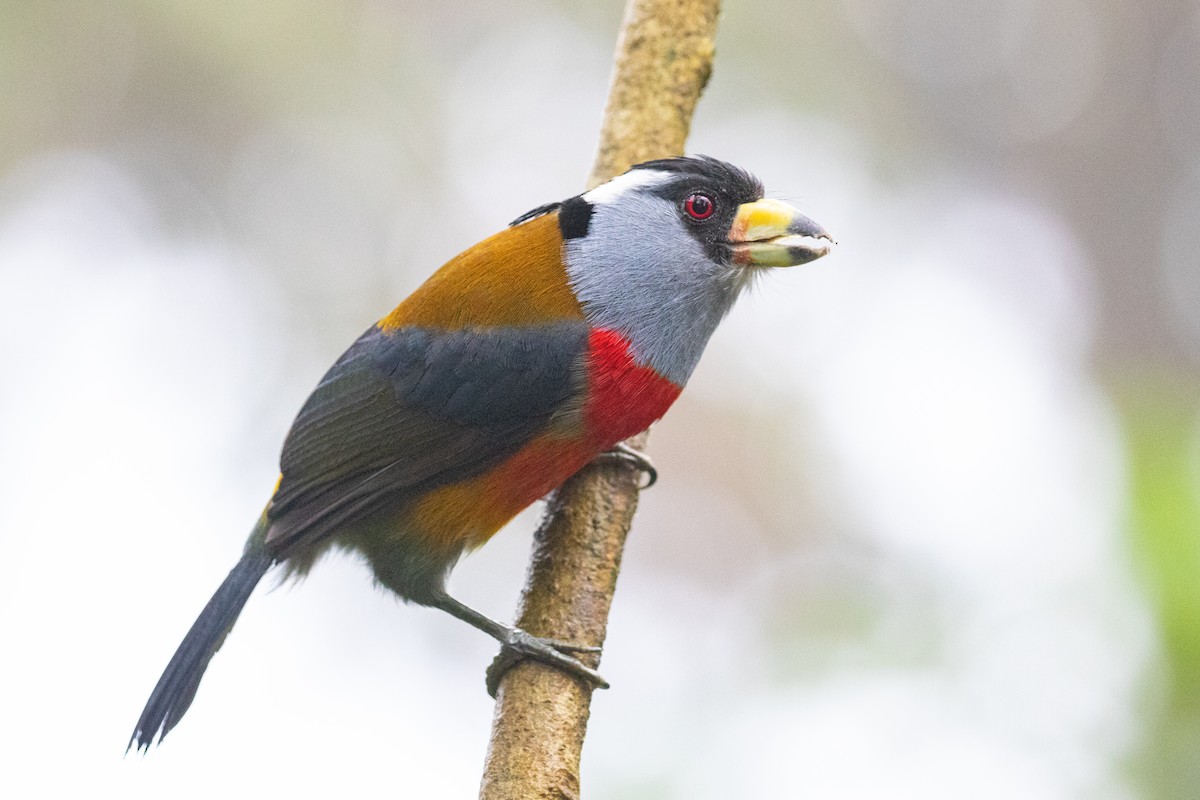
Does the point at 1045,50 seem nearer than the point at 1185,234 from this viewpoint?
No

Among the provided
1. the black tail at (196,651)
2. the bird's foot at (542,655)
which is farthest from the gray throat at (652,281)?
the black tail at (196,651)

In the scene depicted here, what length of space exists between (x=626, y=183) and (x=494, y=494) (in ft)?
2.78

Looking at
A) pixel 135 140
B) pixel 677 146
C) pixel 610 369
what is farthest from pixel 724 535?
pixel 135 140

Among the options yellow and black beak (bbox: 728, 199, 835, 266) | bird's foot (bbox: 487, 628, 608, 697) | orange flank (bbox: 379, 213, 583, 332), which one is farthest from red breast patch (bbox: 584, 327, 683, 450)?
bird's foot (bbox: 487, 628, 608, 697)

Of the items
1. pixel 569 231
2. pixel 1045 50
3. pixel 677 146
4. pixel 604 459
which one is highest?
pixel 1045 50

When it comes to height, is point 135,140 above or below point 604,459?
above

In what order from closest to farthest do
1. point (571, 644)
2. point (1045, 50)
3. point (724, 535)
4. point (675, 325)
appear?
1. point (571, 644)
2. point (675, 325)
3. point (724, 535)
4. point (1045, 50)

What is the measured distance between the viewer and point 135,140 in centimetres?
593

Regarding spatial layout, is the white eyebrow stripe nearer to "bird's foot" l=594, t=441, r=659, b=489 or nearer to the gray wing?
the gray wing

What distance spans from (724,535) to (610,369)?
120 inches

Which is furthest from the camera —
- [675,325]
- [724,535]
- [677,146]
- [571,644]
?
[724,535]

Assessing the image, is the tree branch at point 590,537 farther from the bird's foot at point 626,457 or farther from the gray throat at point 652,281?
the gray throat at point 652,281

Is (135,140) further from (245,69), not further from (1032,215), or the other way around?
(1032,215)

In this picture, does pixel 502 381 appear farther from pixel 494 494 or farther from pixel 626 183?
pixel 626 183
